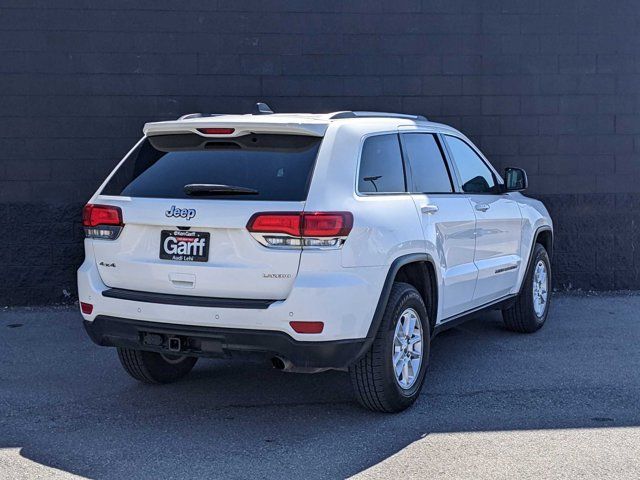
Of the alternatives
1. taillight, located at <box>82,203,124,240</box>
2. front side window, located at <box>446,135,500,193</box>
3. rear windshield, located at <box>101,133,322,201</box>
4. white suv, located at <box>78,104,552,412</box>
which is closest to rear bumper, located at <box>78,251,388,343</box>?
white suv, located at <box>78,104,552,412</box>

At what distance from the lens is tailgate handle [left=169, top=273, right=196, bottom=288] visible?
519cm

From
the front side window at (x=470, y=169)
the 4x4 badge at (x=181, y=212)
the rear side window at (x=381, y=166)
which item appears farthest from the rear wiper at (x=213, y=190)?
the front side window at (x=470, y=169)

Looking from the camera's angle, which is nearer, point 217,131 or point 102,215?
point 217,131

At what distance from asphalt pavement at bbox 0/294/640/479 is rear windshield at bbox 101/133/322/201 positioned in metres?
1.40

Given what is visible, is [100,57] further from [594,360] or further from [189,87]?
[594,360]

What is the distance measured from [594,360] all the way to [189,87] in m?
4.87

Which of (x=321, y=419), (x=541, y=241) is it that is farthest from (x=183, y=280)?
(x=541, y=241)

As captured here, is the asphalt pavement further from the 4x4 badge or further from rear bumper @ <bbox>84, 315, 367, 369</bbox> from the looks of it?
the 4x4 badge

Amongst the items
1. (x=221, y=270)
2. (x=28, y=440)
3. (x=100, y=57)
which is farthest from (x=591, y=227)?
(x=28, y=440)

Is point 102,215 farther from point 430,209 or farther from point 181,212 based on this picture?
point 430,209

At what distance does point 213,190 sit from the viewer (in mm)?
5242

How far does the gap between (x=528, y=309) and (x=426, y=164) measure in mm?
2224

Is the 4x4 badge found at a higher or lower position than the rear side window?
lower

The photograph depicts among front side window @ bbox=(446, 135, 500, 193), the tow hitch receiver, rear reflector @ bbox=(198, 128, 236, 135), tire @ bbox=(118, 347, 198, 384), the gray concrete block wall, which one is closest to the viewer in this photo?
the tow hitch receiver
